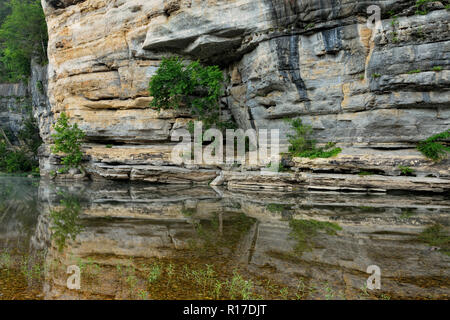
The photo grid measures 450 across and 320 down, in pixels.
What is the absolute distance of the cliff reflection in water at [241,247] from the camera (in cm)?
378

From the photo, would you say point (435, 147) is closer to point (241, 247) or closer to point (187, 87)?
point (241, 247)

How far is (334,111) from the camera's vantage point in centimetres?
1488

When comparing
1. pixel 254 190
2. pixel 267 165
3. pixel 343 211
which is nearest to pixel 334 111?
pixel 267 165

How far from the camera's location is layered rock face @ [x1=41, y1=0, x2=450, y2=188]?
12.7 meters

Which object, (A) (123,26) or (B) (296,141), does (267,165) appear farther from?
(A) (123,26)

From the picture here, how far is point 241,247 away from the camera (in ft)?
18.3

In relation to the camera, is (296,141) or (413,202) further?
(296,141)

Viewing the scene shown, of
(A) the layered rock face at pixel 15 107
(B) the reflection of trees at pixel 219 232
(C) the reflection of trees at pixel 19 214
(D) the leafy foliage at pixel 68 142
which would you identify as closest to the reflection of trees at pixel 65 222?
(C) the reflection of trees at pixel 19 214

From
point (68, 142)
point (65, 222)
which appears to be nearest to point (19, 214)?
point (65, 222)

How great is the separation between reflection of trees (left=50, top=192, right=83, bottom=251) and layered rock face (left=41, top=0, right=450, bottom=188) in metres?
6.69

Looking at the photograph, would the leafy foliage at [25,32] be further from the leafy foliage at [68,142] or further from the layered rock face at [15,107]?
the leafy foliage at [68,142]

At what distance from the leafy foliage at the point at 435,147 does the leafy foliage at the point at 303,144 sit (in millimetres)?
3519

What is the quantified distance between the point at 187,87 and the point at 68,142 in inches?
349

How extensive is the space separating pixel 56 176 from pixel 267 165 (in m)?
15.7
